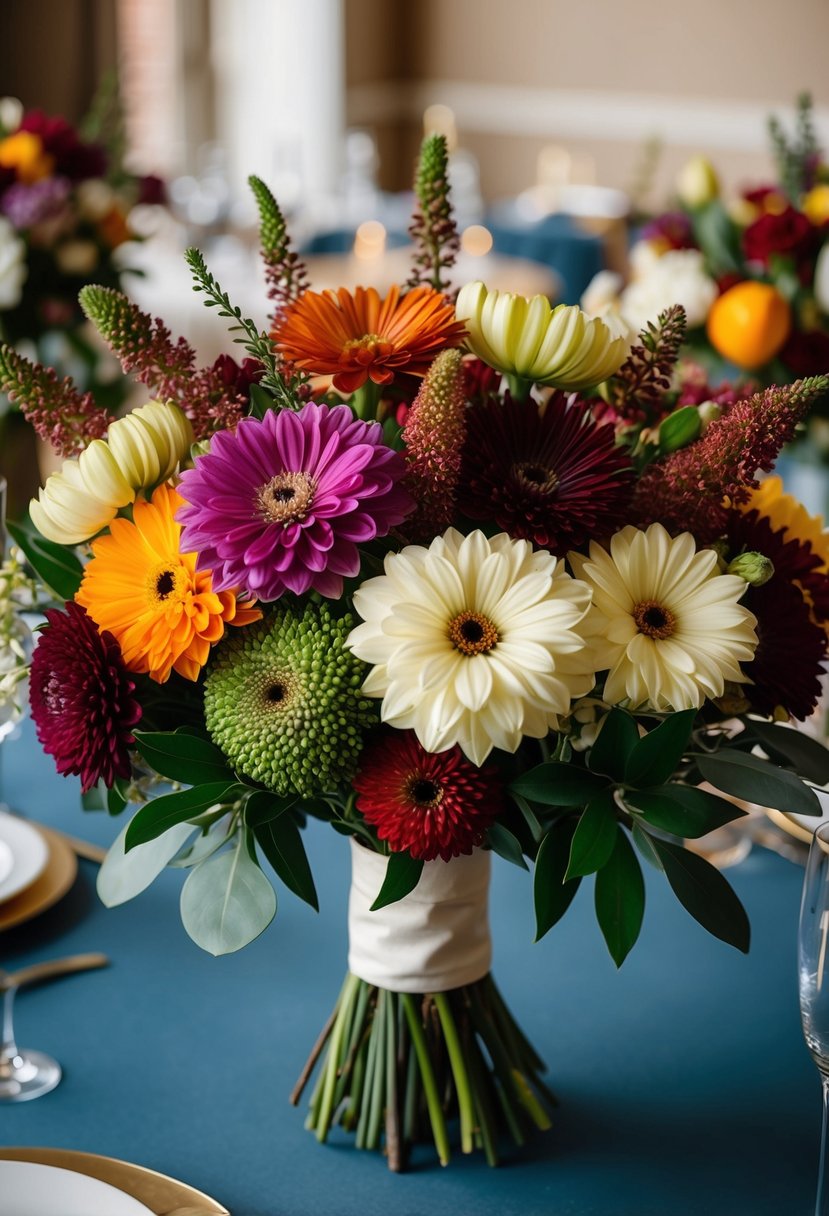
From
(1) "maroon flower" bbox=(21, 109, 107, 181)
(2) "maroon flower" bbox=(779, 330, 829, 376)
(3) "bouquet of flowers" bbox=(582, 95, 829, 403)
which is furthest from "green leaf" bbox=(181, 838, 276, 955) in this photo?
(1) "maroon flower" bbox=(21, 109, 107, 181)

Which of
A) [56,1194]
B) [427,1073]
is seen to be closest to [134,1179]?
[56,1194]

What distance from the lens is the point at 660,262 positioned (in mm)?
1797

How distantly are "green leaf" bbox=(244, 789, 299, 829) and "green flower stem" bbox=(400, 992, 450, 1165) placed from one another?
181mm

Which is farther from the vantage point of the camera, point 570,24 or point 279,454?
point 570,24

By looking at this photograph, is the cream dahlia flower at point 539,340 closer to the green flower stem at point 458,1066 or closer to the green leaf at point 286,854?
the green leaf at point 286,854

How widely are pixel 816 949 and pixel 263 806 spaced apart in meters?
0.30

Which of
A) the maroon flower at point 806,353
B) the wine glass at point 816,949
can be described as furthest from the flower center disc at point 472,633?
the maroon flower at point 806,353

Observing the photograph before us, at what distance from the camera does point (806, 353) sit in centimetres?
165

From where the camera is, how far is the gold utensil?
1.01m

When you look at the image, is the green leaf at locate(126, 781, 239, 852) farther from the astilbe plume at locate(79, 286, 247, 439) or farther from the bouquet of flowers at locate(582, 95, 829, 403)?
the bouquet of flowers at locate(582, 95, 829, 403)

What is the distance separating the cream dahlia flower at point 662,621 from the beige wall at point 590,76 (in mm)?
6426

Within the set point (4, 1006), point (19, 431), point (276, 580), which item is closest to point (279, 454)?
point (276, 580)

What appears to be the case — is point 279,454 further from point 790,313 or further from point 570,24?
point 570,24

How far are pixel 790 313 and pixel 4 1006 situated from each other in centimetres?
126
